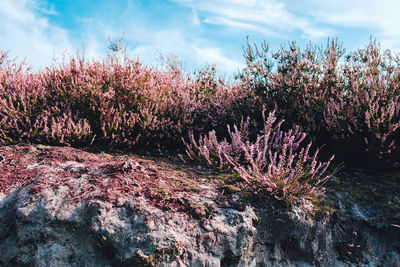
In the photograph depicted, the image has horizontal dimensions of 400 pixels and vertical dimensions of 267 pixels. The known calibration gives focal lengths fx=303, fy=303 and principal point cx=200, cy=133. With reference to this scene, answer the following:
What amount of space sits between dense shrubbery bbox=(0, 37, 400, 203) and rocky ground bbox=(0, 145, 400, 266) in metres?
0.60

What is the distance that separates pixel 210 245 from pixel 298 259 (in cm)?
99

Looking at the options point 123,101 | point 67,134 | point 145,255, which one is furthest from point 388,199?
point 67,134

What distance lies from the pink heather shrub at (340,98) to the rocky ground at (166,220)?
2.34 ft

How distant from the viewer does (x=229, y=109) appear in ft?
15.4

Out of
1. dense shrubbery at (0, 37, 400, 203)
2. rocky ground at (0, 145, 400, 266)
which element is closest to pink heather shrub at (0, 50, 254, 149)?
dense shrubbery at (0, 37, 400, 203)

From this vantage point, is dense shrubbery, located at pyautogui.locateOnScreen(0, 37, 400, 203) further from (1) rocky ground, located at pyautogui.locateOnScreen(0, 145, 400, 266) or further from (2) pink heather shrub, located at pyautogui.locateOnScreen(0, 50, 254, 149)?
(1) rocky ground, located at pyautogui.locateOnScreen(0, 145, 400, 266)

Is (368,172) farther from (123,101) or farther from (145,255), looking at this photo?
(123,101)

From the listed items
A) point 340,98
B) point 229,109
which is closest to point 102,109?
point 229,109

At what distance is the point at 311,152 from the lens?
4117mm

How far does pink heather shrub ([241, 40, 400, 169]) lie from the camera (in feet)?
12.2

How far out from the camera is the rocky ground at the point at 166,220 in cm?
225

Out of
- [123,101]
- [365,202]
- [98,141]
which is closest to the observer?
[365,202]

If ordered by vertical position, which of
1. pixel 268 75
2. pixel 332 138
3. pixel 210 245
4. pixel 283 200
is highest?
pixel 268 75

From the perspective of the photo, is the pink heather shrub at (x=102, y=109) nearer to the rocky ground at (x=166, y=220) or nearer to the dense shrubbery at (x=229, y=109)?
the dense shrubbery at (x=229, y=109)
